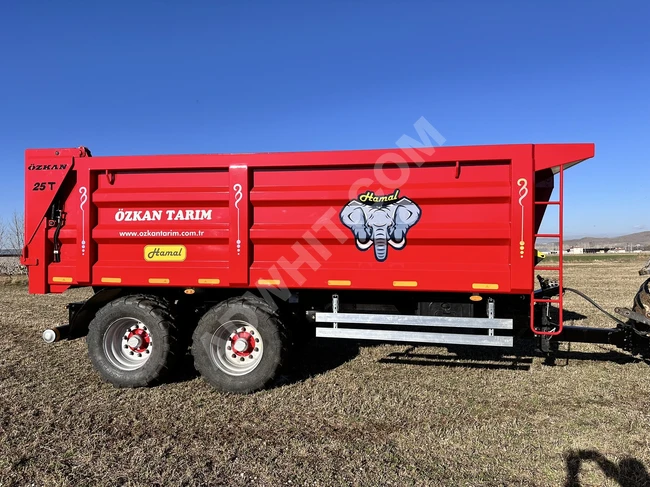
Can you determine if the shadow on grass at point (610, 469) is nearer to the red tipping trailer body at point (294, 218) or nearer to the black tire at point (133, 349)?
the red tipping trailer body at point (294, 218)

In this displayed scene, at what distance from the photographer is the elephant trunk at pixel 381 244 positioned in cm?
472

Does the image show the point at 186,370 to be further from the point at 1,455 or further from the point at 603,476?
the point at 603,476

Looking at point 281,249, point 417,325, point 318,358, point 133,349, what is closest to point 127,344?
point 133,349

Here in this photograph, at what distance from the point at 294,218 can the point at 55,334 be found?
312 cm

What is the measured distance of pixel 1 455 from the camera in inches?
137

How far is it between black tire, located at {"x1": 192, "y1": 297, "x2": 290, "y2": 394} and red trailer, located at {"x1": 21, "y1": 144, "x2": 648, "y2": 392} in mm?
15

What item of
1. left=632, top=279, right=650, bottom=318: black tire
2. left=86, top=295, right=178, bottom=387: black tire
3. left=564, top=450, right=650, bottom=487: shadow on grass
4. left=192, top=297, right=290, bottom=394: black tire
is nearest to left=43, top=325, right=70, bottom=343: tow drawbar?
left=86, top=295, right=178, bottom=387: black tire

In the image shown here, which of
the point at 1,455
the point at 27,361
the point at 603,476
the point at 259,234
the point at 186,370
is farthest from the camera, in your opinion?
the point at 27,361

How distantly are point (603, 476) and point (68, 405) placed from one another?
477 cm

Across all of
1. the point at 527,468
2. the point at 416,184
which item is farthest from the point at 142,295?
the point at 527,468

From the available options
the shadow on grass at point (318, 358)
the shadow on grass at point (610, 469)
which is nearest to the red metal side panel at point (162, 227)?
the shadow on grass at point (318, 358)

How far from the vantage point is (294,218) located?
4.86m

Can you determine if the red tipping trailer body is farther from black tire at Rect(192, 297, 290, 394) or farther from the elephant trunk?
black tire at Rect(192, 297, 290, 394)

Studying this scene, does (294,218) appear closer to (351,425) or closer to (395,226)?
(395,226)
